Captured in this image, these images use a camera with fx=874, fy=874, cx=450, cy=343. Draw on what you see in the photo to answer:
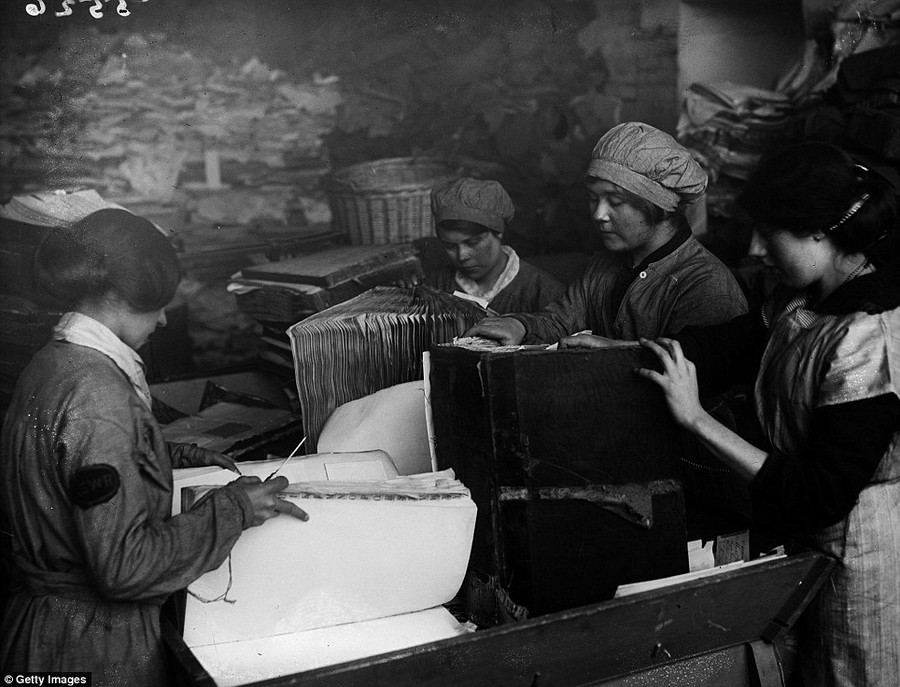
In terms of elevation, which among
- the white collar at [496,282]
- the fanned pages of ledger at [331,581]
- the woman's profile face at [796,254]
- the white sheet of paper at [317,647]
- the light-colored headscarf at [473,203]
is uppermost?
the woman's profile face at [796,254]

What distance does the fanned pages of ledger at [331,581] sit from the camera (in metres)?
1.82

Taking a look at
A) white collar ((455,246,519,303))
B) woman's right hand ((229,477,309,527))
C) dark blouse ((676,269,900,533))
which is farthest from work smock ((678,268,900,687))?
white collar ((455,246,519,303))

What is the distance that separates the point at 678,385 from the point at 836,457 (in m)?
0.38

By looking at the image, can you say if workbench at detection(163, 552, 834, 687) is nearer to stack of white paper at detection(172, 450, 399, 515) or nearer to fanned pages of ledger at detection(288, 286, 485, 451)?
stack of white paper at detection(172, 450, 399, 515)

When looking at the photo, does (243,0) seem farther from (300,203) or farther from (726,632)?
(726,632)

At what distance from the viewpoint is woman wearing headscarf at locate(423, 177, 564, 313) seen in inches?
137

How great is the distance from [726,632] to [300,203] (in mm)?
2702

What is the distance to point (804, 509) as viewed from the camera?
1959mm

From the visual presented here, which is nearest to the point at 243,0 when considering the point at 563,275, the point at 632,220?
the point at 632,220

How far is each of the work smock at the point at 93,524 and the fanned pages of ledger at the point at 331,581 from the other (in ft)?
0.34

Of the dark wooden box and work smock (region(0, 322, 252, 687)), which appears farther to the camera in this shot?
the dark wooden box

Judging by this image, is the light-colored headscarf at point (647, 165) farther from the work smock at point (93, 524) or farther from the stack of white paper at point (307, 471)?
the work smock at point (93, 524)

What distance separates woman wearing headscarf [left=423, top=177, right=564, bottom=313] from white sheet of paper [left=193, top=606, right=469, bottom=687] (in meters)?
1.74

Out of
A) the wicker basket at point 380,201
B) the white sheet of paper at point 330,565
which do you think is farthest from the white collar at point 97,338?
the wicker basket at point 380,201
